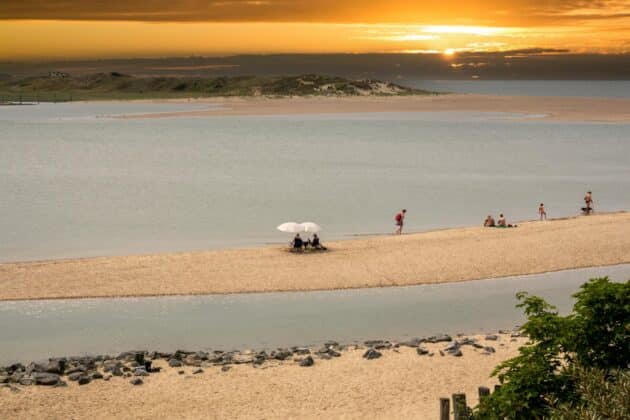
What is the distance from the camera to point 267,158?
269 feet

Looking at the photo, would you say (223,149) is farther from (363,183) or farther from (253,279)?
(253,279)

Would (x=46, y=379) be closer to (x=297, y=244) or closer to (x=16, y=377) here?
(x=16, y=377)

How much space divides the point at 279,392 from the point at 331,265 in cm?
1330

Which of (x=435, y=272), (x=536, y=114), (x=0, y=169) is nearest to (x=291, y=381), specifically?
(x=435, y=272)

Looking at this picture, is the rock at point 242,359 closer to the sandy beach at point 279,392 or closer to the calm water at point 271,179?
the sandy beach at point 279,392

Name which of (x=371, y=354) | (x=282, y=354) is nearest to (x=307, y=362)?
(x=282, y=354)

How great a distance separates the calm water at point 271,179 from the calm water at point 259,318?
9.62 metres

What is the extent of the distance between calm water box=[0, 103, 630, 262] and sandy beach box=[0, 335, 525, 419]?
1741 cm

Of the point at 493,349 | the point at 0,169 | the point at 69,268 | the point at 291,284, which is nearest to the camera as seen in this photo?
the point at 493,349

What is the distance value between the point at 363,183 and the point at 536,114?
Answer: 302ft

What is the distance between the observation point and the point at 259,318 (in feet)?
90.3

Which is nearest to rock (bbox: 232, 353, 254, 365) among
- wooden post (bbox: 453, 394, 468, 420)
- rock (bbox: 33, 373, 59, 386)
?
rock (bbox: 33, 373, 59, 386)

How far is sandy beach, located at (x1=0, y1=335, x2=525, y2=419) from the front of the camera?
19312mm

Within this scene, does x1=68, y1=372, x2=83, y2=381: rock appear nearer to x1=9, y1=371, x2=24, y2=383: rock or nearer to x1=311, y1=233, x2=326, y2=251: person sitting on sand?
x1=9, y1=371, x2=24, y2=383: rock
